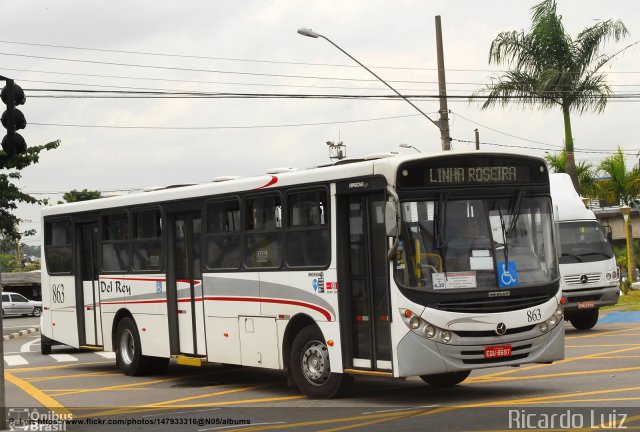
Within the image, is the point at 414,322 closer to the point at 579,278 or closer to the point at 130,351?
the point at 130,351

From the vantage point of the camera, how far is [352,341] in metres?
14.2

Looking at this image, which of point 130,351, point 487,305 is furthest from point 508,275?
point 130,351

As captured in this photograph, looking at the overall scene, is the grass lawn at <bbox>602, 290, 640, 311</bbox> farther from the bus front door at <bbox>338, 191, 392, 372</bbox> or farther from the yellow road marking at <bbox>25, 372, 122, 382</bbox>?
the bus front door at <bbox>338, 191, 392, 372</bbox>

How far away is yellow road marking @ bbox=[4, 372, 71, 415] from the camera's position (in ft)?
48.9

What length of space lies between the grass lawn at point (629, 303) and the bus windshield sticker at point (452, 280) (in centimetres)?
1987

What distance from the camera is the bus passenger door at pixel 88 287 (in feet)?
68.4

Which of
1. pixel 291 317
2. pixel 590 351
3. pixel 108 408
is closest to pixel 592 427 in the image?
pixel 291 317

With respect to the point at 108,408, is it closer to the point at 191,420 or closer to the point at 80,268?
the point at 191,420

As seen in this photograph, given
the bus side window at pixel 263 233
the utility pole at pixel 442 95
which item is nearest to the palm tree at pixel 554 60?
the utility pole at pixel 442 95

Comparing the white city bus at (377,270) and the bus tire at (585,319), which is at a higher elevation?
the white city bus at (377,270)

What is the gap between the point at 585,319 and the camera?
26.1 meters

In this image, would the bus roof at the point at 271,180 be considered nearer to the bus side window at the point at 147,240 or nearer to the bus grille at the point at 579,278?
the bus side window at the point at 147,240

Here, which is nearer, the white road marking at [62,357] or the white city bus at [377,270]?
the white city bus at [377,270]

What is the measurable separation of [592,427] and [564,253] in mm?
15273
